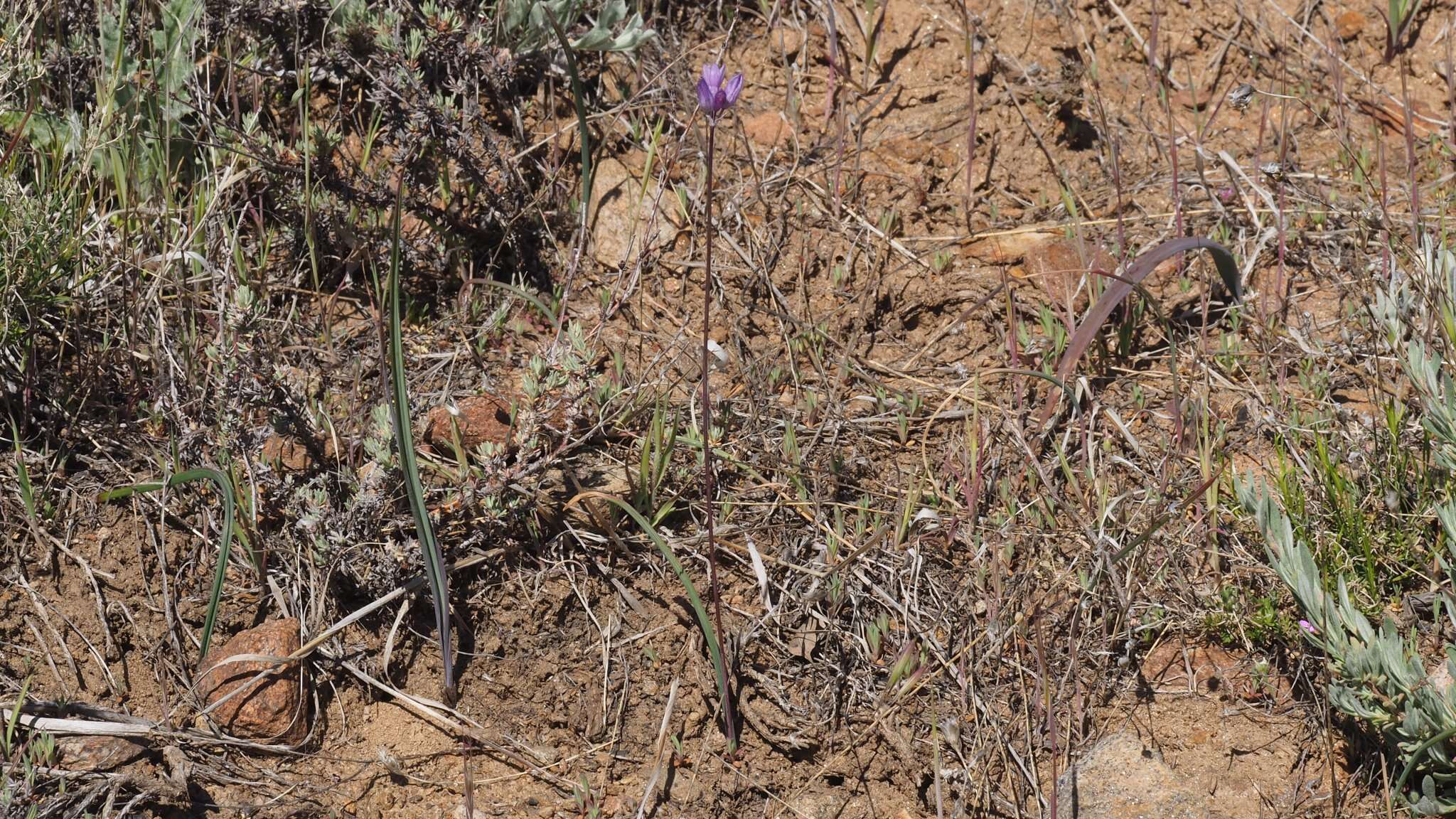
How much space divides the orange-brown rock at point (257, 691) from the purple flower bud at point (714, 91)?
1.38 m

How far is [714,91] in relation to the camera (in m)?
1.88

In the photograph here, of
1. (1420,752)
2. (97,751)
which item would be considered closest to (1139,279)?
(1420,752)

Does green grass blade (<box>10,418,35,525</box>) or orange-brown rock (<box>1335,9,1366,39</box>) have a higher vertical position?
orange-brown rock (<box>1335,9,1366,39</box>)

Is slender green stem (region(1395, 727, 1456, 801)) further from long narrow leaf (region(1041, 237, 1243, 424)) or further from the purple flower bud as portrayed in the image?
the purple flower bud

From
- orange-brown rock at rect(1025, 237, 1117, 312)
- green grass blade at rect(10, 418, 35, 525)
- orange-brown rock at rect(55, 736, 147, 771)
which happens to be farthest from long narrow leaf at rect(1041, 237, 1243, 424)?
green grass blade at rect(10, 418, 35, 525)

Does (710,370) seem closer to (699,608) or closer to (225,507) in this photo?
(699,608)

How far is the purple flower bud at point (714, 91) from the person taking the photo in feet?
6.16

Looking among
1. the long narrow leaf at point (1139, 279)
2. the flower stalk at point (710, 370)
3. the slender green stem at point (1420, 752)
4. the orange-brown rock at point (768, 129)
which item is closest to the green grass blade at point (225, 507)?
the flower stalk at point (710, 370)

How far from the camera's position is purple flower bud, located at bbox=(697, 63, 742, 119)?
74.0 inches

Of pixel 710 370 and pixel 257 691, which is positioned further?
pixel 710 370

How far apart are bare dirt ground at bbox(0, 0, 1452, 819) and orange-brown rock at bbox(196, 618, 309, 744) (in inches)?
1.1

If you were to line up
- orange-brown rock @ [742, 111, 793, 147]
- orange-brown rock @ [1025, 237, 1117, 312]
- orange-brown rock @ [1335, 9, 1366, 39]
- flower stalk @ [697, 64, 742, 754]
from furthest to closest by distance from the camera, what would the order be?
orange-brown rock @ [1335, 9, 1366, 39] → orange-brown rock @ [742, 111, 793, 147] → orange-brown rock @ [1025, 237, 1117, 312] → flower stalk @ [697, 64, 742, 754]

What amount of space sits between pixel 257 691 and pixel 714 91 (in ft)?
4.87

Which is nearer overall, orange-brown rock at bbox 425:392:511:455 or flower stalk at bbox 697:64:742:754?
flower stalk at bbox 697:64:742:754
